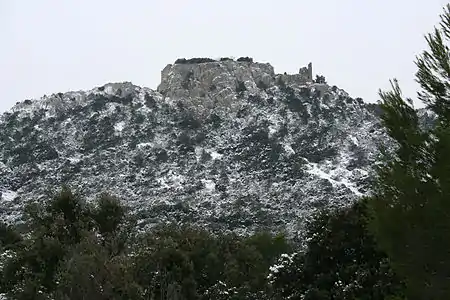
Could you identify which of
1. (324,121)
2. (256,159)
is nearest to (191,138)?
(256,159)

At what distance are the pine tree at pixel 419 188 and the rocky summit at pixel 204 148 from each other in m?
34.6

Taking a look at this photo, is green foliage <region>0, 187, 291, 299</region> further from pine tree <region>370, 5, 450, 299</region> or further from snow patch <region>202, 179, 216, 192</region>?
snow patch <region>202, 179, 216, 192</region>

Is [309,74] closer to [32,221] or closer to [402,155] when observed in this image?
[32,221]

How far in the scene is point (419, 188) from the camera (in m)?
6.54

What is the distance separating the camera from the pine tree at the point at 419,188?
633 centimetres

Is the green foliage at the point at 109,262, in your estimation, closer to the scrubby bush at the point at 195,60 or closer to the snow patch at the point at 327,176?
the snow patch at the point at 327,176

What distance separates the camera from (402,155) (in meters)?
6.95

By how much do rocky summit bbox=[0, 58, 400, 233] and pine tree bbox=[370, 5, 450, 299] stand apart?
114ft

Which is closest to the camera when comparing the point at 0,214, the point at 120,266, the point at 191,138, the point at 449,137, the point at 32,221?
the point at 449,137

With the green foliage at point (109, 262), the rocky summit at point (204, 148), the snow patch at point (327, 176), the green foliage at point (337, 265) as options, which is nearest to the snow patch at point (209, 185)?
the rocky summit at point (204, 148)

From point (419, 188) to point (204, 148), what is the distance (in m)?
50.7

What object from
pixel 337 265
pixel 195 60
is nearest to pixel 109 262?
pixel 337 265

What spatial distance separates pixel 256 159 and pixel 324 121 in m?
9.61

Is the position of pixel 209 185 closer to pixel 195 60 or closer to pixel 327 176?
pixel 327 176
